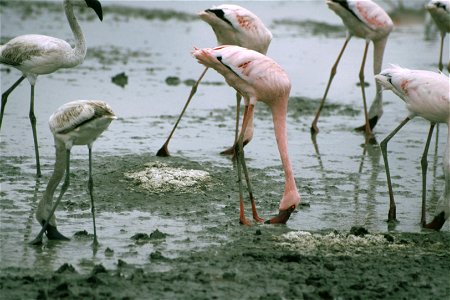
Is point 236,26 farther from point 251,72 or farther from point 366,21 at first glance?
point 366,21

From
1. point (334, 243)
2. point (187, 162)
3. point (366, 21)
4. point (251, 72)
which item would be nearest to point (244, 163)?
point (251, 72)

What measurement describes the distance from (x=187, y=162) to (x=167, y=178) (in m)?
0.89

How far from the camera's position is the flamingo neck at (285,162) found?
682cm

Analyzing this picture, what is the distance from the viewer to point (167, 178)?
310 inches

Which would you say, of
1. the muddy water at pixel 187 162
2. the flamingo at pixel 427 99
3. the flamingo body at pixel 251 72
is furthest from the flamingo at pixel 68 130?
the flamingo at pixel 427 99

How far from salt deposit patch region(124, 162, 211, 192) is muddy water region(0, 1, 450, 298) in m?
0.05

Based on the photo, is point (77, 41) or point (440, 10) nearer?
point (77, 41)

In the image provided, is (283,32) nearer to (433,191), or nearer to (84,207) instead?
(433,191)

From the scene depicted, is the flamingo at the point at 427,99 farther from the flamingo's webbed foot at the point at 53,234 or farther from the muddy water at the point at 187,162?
the flamingo's webbed foot at the point at 53,234

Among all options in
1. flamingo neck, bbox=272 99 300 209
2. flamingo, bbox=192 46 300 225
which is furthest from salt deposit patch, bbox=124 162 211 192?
flamingo neck, bbox=272 99 300 209

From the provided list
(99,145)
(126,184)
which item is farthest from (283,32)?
(126,184)

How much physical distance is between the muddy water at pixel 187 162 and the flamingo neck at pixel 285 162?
222 mm

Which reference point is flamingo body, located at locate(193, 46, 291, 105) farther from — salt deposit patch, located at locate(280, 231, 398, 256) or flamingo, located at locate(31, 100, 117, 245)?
flamingo, located at locate(31, 100, 117, 245)

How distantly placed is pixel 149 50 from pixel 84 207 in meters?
10.5
